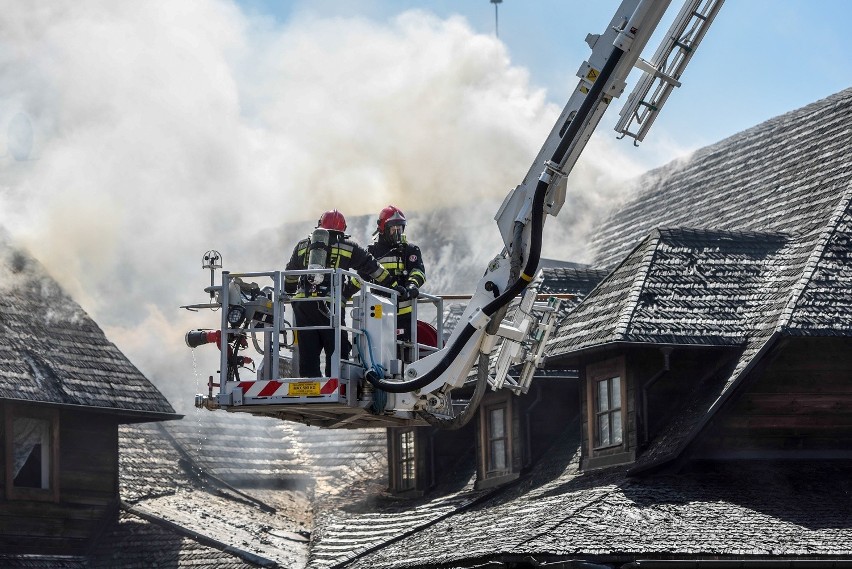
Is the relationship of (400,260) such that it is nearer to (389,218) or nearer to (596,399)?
(389,218)

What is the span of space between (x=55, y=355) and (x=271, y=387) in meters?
10.0

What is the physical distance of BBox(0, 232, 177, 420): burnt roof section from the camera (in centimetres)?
2319

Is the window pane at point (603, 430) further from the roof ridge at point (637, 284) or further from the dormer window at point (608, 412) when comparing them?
the roof ridge at point (637, 284)

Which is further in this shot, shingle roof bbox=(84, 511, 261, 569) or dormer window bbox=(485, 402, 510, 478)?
dormer window bbox=(485, 402, 510, 478)

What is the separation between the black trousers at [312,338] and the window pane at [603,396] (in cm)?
610

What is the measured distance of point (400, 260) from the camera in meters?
16.2

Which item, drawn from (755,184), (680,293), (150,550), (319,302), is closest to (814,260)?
(680,293)

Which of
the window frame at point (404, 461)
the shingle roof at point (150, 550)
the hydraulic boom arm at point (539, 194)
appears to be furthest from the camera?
the window frame at point (404, 461)

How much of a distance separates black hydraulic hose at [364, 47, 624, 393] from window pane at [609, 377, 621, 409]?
17.1 ft

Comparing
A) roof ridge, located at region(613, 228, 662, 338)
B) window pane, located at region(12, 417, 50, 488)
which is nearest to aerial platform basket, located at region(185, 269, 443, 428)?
roof ridge, located at region(613, 228, 662, 338)

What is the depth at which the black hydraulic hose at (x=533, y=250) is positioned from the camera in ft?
48.9

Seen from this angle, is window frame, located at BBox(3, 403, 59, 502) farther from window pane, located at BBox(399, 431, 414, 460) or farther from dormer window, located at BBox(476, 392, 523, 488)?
dormer window, located at BBox(476, 392, 523, 488)

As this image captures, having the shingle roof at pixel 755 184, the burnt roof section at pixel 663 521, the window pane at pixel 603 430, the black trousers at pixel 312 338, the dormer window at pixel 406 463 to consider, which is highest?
the shingle roof at pixel 755 184

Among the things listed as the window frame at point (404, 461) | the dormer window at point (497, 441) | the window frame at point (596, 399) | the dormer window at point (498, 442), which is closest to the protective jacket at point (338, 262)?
the window frame at point (596, 399)
